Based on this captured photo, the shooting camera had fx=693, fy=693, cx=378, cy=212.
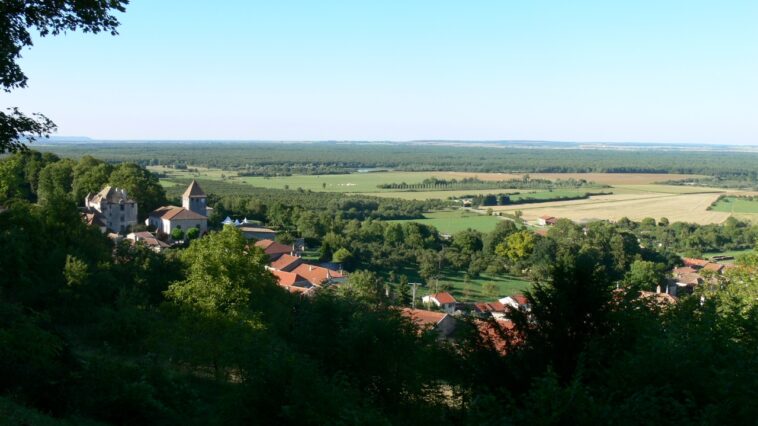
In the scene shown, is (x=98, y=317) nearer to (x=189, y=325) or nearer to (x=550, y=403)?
(x=189, y=325)

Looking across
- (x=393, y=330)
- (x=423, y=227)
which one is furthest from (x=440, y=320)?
(x=423, y=227)

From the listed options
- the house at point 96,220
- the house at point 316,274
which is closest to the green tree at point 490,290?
the house at point 316,274

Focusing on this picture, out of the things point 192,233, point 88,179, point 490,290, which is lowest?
point 490,290

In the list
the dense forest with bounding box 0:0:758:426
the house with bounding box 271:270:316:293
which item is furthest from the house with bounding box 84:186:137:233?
the dense forest with bounding box 0:0:758:426

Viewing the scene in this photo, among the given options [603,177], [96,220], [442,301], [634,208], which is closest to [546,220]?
[634,208]

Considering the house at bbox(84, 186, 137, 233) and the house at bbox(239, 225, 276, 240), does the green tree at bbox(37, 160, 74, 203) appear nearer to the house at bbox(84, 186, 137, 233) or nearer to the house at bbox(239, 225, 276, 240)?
the house at bbox(84, 186, 137, 233)

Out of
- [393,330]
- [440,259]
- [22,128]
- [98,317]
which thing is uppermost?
[22,128]

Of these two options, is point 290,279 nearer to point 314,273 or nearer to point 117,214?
point 314,273
